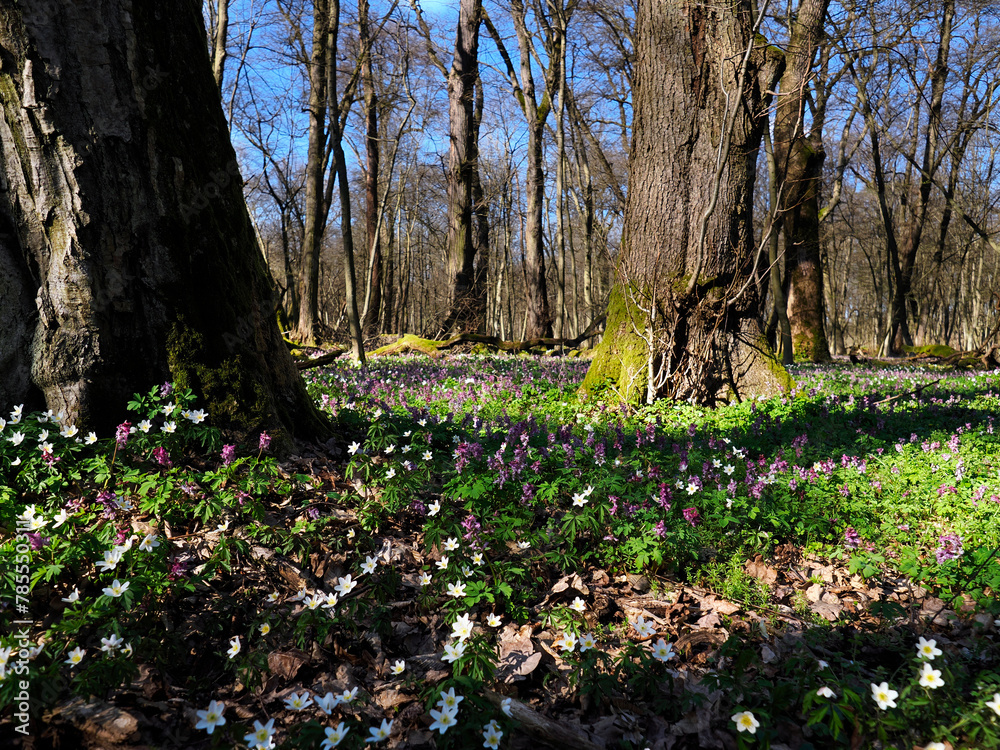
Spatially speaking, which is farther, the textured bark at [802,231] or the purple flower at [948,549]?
the textured bark at [802,231]

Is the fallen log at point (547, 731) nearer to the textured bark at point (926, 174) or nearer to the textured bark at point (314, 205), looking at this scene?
the textured bark at point (314, 205)

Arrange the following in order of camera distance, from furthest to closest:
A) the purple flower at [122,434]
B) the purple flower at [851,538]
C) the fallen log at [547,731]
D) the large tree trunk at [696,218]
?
the large tree trunk at [696,218], the purple flower at [851,538], the purple flower at [122,434], the fallen log at [547,731]

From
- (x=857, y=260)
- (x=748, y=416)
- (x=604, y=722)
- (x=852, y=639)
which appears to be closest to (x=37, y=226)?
(x=604, y=722)

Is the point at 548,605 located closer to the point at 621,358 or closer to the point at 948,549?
the point at 948,549

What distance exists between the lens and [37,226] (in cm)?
291

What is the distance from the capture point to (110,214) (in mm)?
2973

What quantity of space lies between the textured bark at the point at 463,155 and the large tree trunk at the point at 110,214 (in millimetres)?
13217

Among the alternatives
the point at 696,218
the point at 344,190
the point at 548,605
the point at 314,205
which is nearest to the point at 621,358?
the point at 696,218

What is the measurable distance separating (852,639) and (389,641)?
82.3 inches

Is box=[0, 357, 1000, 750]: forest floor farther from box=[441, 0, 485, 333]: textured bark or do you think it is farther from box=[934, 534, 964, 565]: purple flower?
box=[441, 0, 485, 333]: textured bark

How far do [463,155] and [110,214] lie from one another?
14731mm

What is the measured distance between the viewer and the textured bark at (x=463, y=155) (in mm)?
16375

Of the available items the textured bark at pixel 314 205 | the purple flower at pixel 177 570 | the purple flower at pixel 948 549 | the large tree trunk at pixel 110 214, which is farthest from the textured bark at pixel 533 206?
the purple flower at pixel 177 570

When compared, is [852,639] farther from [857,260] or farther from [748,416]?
[857,260]
